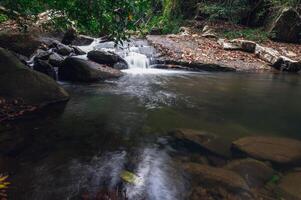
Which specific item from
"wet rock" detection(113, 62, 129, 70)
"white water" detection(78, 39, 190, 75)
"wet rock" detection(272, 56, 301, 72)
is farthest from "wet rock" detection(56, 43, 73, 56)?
"wet rock" detection(272, 56, 301, 72)

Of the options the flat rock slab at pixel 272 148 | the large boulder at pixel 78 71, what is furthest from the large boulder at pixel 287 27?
the flat rock slab at pixel 272 148

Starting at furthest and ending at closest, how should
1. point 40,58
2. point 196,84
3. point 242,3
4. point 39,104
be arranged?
point 242,3, point 40,58, point 196,84, point 39,104

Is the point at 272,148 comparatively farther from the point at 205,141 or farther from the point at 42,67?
the point at 42,67

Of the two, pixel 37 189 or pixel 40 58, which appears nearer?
pixel 37 189

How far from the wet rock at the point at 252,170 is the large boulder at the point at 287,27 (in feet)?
43.8

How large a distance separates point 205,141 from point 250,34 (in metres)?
13.2

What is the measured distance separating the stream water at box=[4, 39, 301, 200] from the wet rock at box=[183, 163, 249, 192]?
192mm

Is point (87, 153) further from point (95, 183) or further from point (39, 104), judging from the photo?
point (39, 104)

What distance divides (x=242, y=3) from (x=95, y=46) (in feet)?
29.7

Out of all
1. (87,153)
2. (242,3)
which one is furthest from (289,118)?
(242,3)

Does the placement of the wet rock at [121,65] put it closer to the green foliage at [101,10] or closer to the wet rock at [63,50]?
the wet rock at [63,50]

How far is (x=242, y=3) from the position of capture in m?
18.9

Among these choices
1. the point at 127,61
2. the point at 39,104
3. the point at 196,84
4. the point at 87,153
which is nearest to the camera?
the point at 87,153

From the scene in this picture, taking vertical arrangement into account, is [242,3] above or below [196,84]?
above
